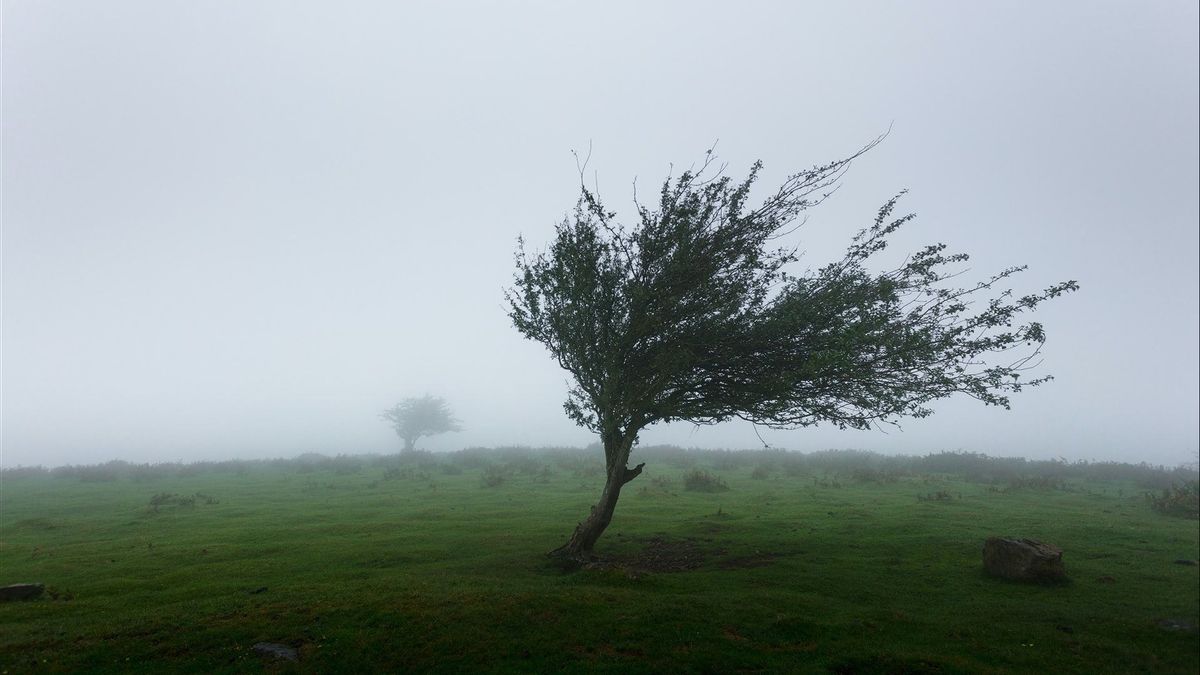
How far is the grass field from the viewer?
450 inches

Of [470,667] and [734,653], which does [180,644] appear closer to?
[470,667]

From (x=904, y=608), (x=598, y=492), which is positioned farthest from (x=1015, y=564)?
(x=598, y=492)

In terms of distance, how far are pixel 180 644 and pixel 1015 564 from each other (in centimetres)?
2140

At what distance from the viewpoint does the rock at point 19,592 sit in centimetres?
1636

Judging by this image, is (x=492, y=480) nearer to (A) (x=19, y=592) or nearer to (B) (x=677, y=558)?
(B) (x=677, y=558)

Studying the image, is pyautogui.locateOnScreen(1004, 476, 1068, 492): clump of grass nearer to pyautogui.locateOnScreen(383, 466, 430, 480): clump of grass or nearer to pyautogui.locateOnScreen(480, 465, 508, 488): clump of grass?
pyautogui.locateOnScreen(480, 465, 508, 488): clump of grass

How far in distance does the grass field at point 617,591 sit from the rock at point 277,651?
25 cm

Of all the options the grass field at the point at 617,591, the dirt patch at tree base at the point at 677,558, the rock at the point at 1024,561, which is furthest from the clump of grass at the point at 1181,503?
the dirt patch at tree base at the point at 677,558

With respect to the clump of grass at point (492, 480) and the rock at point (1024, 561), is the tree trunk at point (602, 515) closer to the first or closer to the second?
the rock at point (1024, 561)

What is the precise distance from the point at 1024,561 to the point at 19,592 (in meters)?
A: 29.0

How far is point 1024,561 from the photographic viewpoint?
51.7ft

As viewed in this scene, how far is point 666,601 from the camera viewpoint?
14.6m

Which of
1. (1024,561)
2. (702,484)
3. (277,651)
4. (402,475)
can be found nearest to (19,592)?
(277,651)

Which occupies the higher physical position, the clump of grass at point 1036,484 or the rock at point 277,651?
the clump of grass at point 1036,484
